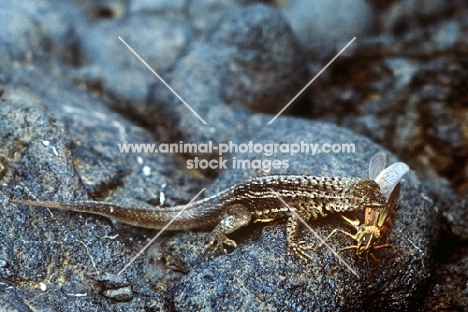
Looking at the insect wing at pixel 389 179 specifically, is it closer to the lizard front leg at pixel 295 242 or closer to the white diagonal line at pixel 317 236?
the white diagonal line at pixel 317 236

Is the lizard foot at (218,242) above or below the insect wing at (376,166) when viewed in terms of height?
below

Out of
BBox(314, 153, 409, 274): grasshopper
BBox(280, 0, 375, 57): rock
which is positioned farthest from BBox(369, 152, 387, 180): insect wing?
BBox(280, 0, 375, 57): rock

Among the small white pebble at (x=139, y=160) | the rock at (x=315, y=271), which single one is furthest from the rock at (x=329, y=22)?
the small white pebble at (x=139, y=160)

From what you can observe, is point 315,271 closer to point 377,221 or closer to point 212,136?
point 377,221

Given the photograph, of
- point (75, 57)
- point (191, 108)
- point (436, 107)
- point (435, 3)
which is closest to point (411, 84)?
point (436, 107)

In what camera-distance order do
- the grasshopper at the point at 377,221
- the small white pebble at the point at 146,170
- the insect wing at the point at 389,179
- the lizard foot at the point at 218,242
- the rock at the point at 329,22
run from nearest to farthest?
the grasshopper at the point at 377,221, the insect wing at the point at 389,179, the lizard foot at the point at 218,242, the small white pebble at the point at 146,170, the rock at the point at 329,22

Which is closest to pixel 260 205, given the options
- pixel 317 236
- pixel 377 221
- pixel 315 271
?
pixel 317 236

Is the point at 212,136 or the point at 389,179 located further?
the point at 212,136

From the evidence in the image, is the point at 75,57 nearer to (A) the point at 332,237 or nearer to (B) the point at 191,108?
(B) the point at 191,108
